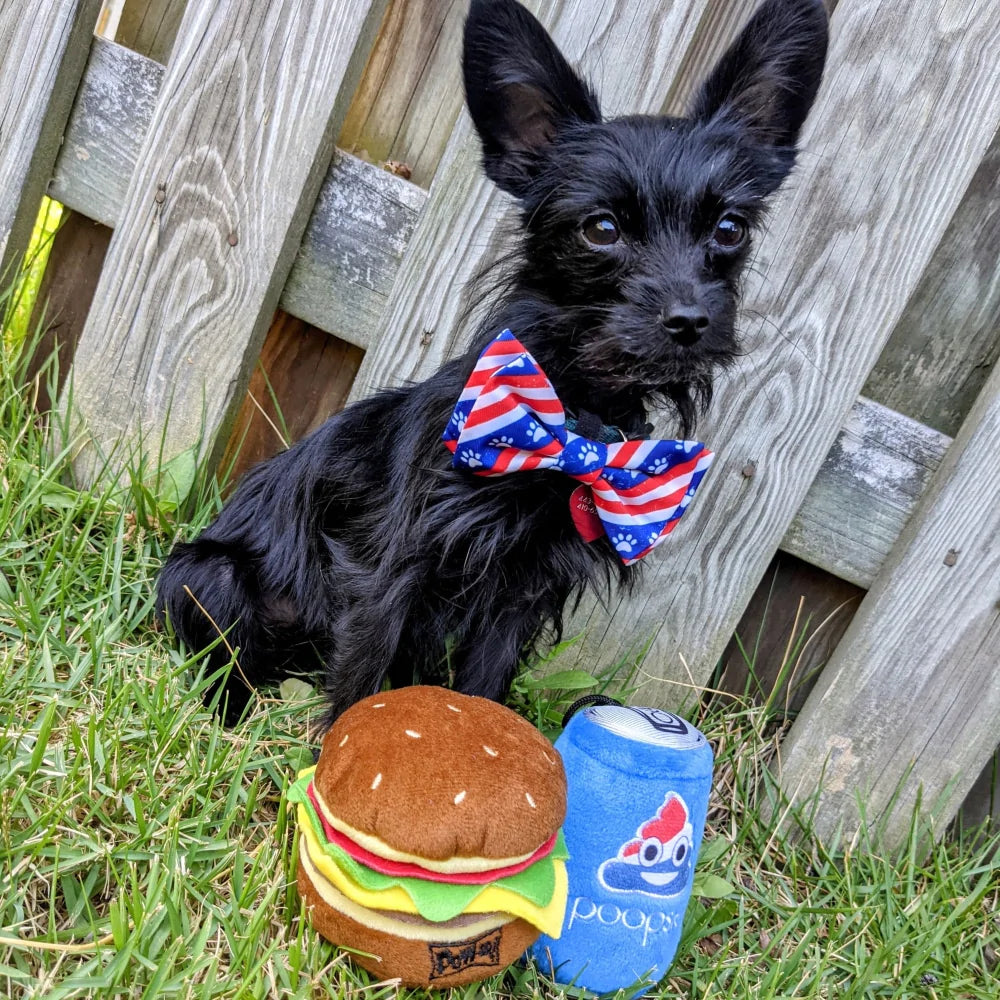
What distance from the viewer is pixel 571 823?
Result: 180 centimetres

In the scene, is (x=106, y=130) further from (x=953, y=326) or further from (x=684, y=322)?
(x=953, y=326)

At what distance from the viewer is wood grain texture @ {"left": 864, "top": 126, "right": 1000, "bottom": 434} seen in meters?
2.59

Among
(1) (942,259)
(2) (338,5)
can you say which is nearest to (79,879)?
(2) (338,5)

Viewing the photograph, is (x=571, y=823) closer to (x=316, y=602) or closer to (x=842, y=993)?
(x=842, y=993)

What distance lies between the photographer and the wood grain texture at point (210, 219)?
2637 mm

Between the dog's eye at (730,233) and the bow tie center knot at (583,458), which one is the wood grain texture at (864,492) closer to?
the dog's eye at (730,233)

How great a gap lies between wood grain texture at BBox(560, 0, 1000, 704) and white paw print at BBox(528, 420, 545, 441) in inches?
37.6

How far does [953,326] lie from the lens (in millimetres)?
2646

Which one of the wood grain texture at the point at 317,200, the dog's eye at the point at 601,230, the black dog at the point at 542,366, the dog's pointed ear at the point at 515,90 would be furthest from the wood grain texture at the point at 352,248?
the dog's eye at the point at 601,230

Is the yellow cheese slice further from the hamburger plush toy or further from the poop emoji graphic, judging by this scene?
the poop emoji graphic

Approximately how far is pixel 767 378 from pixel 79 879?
2.06 metres

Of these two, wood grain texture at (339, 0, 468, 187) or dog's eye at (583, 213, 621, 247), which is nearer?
dog's eye at (583, 213, 621, 247)

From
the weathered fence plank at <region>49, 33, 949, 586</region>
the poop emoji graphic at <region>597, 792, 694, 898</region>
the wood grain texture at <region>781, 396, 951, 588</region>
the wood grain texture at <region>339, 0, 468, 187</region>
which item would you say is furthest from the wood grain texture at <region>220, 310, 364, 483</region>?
the poop emoji graphic at <region>597, 792, 694, 898</region>

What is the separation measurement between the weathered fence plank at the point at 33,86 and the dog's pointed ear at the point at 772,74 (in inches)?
75.8
